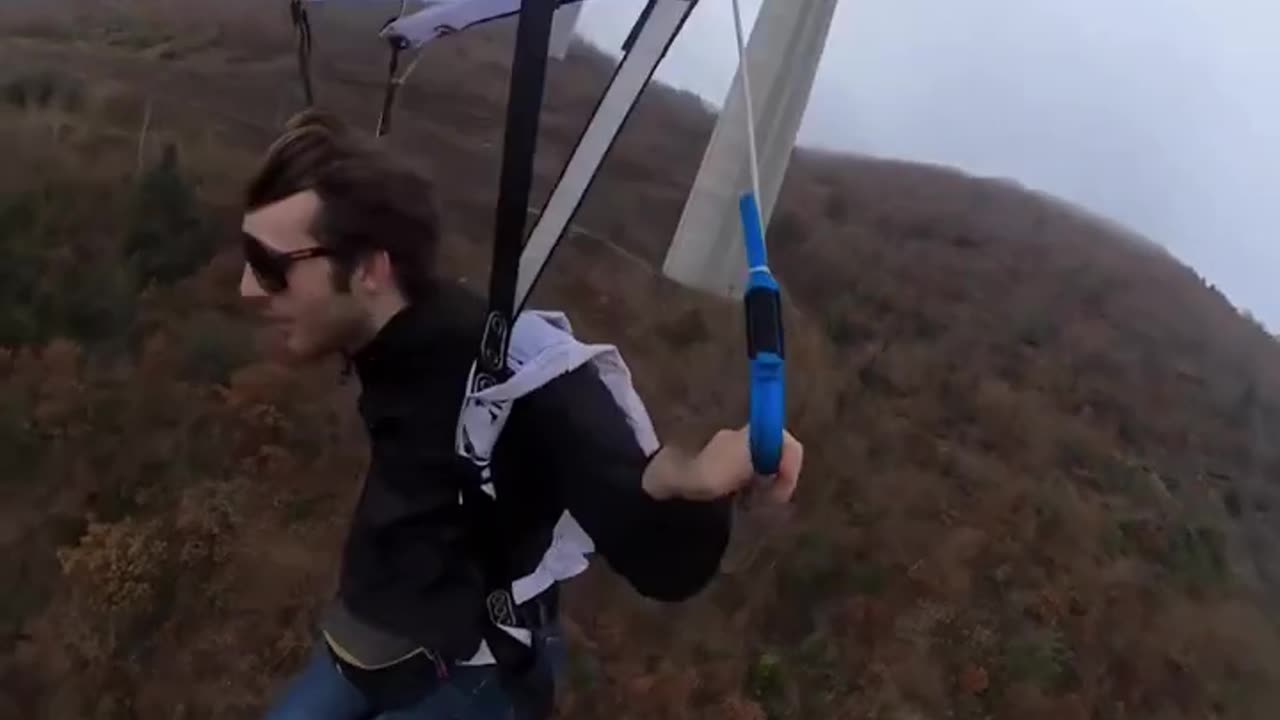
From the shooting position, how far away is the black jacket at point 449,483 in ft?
5.18

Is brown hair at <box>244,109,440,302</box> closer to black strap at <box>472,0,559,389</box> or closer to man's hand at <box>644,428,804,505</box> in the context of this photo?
black strap at <box>472,0,559,389</box>

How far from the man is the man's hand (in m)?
0.17

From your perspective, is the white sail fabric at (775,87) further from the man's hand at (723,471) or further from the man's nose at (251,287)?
the man's hand at (723,471)

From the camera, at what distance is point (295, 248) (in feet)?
5.67

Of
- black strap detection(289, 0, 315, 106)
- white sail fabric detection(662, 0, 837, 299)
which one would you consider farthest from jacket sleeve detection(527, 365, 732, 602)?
white sail fabric detection(662, 0, 837, 299)

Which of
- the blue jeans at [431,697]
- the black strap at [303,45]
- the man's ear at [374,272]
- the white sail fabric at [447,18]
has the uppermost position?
the white sail fabric at [447,18]

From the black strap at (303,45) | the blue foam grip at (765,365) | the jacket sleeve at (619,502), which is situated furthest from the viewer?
the black strap at (303,45)

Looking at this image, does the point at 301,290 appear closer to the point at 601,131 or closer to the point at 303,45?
the point at 601,131

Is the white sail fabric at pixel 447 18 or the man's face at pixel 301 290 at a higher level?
the white sail fabric at pixel 447 18

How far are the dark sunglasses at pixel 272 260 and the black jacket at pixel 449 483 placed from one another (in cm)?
15

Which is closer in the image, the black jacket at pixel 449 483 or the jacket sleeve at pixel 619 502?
the jacket sleeve at pixel 619 502

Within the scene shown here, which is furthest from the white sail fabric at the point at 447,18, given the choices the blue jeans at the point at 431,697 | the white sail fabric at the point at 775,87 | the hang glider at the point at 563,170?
the white sail fabric at the point at 775,87

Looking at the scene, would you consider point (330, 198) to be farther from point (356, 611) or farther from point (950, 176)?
point (950, 176)

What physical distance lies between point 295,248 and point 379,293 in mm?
133
